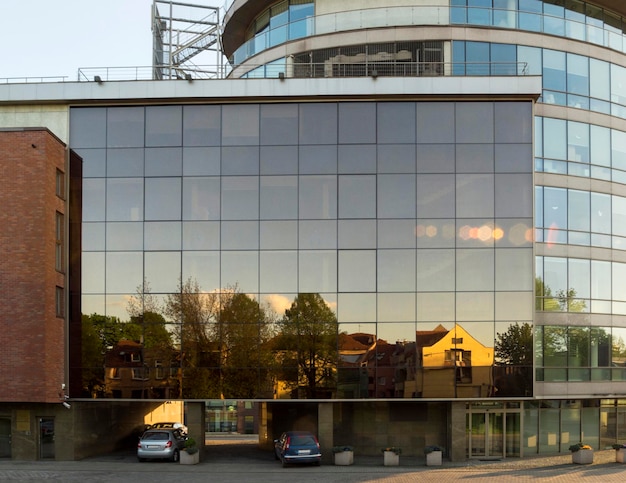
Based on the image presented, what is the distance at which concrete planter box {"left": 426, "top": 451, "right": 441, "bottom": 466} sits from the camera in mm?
28203

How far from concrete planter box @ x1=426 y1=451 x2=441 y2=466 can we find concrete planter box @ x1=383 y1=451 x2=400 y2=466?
120cm

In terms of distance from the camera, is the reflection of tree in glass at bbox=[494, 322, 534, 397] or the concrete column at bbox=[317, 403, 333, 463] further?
the concrete column at bbox=[317, 403, 333, 463]

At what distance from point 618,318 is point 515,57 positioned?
1275 cm

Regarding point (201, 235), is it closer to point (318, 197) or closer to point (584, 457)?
point (318, 197)

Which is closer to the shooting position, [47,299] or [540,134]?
[47,299]

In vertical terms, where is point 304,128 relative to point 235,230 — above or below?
above

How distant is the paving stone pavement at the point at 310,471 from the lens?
25.3 m

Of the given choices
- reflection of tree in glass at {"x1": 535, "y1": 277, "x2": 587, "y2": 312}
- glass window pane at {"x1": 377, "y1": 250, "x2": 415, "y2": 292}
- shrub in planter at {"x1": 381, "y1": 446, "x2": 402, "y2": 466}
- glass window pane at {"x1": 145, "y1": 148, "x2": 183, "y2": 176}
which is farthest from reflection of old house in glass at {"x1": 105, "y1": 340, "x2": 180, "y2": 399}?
reflection of tree in glass at {"x1": 535, "y1": 277, "x2": 587, "y2": 312}

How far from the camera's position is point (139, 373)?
29016 millimetres

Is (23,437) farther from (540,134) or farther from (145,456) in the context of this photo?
(540,134)

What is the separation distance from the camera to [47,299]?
28.1 metres

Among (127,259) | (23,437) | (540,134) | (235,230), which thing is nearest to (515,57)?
(540,134)

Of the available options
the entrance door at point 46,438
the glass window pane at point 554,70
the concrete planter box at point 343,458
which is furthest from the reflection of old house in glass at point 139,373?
the glass window pane at point 554,70

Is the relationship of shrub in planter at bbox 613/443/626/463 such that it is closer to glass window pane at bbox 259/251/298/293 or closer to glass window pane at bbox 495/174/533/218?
glass window pane at bbox 495/174/533/218
